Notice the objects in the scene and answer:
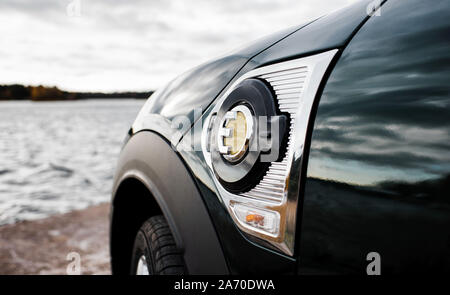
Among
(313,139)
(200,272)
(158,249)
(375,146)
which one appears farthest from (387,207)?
(158,249)

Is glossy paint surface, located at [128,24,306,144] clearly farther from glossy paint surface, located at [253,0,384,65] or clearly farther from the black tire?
the black tire

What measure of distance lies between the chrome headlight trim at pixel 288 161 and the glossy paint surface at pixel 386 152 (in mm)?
36

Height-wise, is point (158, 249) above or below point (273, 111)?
below

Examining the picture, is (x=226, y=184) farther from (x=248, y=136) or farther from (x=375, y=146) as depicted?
(x=375, y=146)

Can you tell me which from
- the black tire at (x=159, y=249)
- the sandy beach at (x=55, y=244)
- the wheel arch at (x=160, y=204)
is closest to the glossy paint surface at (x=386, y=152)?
the wheel arch at (x=160, y=204)

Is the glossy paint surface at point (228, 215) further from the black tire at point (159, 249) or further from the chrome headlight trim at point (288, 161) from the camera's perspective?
the black tire at point (159, 249)

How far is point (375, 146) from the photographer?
726 mm

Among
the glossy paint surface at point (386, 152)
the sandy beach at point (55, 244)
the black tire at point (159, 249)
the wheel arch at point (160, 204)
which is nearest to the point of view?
the glossy paint surface at point (386, 152)

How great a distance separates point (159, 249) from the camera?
4.86 ft

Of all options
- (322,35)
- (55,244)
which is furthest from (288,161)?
(55,244)

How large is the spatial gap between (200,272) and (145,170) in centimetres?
59

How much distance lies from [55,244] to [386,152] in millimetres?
3662

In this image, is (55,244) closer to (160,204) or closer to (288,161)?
(160,204)

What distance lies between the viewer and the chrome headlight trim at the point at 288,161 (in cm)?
87
